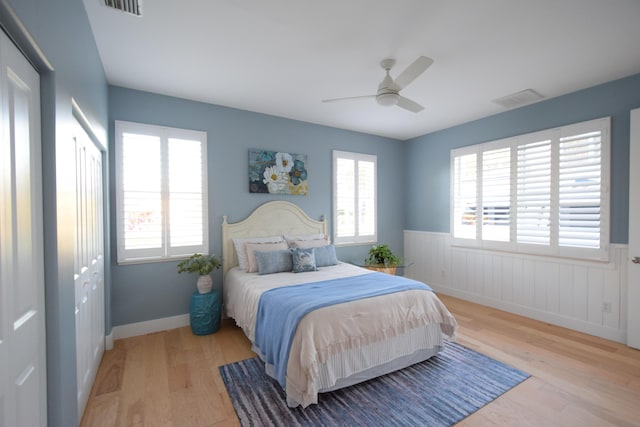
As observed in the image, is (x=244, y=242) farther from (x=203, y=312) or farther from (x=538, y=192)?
(x=538, y=192)

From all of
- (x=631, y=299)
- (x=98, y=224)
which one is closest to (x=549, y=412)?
(x=631, y=299)

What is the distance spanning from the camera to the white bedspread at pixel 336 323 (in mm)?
2008

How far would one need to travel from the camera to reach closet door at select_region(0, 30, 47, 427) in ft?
3.24

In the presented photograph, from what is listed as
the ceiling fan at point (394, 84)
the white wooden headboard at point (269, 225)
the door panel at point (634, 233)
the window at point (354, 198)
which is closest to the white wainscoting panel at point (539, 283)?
the door panel at point (634, 233)

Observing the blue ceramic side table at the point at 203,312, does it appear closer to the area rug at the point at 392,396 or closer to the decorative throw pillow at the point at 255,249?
the decorative throw pillow at the point at 255,249

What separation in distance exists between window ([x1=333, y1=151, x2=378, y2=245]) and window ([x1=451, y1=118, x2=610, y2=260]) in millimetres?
1388

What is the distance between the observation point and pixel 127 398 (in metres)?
2.18

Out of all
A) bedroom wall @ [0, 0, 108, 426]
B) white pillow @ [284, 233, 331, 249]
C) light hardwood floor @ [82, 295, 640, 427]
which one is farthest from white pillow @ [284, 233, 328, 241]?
bedroom wall @ [0, 0, 108, 426]

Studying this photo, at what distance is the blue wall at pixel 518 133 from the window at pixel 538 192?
10 centimetres

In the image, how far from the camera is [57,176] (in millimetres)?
1356

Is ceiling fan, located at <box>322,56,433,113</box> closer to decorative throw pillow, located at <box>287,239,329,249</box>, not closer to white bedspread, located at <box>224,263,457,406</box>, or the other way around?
white bedspread, located at <box>224,263,457,406</box>

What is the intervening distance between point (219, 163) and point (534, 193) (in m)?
4.19

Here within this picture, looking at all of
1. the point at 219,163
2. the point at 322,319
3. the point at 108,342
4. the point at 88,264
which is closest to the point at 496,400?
the point at 322,319

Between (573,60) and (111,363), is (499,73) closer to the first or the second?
(573,60)
